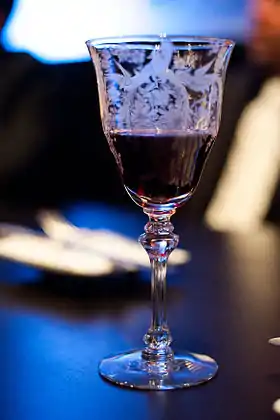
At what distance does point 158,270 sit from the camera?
677 mm

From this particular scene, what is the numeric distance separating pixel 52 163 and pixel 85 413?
143 cm

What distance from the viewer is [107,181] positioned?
1.90 m

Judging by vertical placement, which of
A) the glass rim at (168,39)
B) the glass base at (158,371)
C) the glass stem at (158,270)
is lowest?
the glass base at (158,371)

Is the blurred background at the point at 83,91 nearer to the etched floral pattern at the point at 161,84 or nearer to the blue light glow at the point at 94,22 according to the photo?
the blue light glow at the point at 94,22

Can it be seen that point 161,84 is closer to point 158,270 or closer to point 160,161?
point 160,161

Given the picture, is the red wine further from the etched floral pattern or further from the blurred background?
the blurred background

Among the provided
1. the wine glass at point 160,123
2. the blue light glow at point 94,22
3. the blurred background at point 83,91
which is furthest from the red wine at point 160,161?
the blue light glow at point 94,22

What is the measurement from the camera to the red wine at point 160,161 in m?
0.62

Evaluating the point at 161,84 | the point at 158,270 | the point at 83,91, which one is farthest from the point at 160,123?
the point at 83,91

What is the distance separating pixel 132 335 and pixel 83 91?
1.27 metres

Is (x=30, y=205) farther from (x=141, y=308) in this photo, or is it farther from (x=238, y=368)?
(x=238, y=368)

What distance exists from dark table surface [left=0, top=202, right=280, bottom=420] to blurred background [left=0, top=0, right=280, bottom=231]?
0.69m

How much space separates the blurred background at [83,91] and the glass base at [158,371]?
1.12 m

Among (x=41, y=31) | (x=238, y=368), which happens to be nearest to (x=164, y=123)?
(x=238, y=368)
